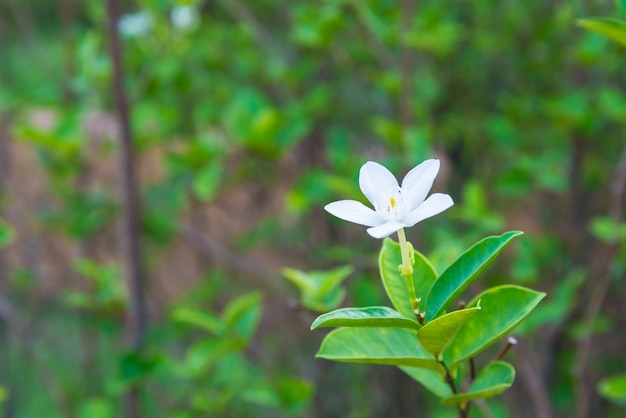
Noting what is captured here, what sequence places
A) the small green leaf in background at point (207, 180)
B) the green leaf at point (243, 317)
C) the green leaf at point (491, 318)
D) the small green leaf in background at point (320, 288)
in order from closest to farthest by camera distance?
the green leaf at point (491, 318) < the small green leaf in background at point (320, 288) < the green leaf at point (243, 317) < the small green leaf in background at point (207, 180)

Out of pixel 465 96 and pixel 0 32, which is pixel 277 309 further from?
pixel 0 32

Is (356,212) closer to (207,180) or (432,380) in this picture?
(432,380)

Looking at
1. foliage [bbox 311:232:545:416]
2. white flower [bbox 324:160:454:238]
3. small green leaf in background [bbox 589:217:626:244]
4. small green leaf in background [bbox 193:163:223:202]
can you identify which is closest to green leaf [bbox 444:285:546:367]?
foliage [bbox 311:232:545:416]

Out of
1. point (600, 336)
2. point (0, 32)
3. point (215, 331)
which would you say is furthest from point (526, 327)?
point (0, 32)

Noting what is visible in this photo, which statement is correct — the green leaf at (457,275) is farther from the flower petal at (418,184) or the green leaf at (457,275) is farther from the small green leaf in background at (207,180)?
the small green leaf in background at (207,180)

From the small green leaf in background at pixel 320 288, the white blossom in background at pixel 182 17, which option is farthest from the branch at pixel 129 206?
the small green leaf in background at pixel 320 288

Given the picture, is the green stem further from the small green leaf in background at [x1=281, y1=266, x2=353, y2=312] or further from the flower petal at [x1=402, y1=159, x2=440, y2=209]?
the small green leaf in background at [x1=281, y1=266, x2=353, y2=312]
